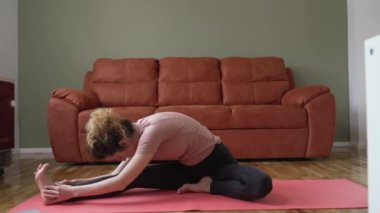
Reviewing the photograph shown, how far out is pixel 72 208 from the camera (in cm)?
168

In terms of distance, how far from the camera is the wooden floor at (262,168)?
216 centimetres

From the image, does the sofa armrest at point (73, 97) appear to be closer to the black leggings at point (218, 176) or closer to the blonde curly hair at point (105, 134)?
the black leggings at point (218, 176)

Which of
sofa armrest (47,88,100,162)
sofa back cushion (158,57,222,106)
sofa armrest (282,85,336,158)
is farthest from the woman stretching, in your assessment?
sofa back cushion (158,57,222,106)

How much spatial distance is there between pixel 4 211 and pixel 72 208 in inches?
12.0

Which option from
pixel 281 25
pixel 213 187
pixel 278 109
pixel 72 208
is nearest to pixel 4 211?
pixel 72 208

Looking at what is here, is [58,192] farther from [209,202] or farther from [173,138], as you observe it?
[209,202]

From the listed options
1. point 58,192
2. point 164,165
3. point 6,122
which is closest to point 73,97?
point 6,122

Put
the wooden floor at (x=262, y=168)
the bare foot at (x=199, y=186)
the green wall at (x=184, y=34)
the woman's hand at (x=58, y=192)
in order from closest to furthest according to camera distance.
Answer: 1. the woman's hand at (x=58, y=192)
2. the bare foot at (x=199, y=186)
3. the wooden floor at (x=262, y=168)
4. the green wall at (x=184, y=34)

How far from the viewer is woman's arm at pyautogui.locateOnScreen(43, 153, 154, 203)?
1.62 metres

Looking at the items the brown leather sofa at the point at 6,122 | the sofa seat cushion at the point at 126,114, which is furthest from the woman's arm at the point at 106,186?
the sofa seat cushion at the point at 126,114

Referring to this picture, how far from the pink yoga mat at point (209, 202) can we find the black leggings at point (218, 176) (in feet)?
0.14

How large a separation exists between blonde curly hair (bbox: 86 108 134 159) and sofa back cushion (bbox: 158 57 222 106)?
209 centimetres

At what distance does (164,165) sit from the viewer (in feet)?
6.62

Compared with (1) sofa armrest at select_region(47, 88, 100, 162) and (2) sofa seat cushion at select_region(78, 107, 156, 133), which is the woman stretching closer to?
(2) sofa seat cushion at select_region(78, 107, 156, 133)
